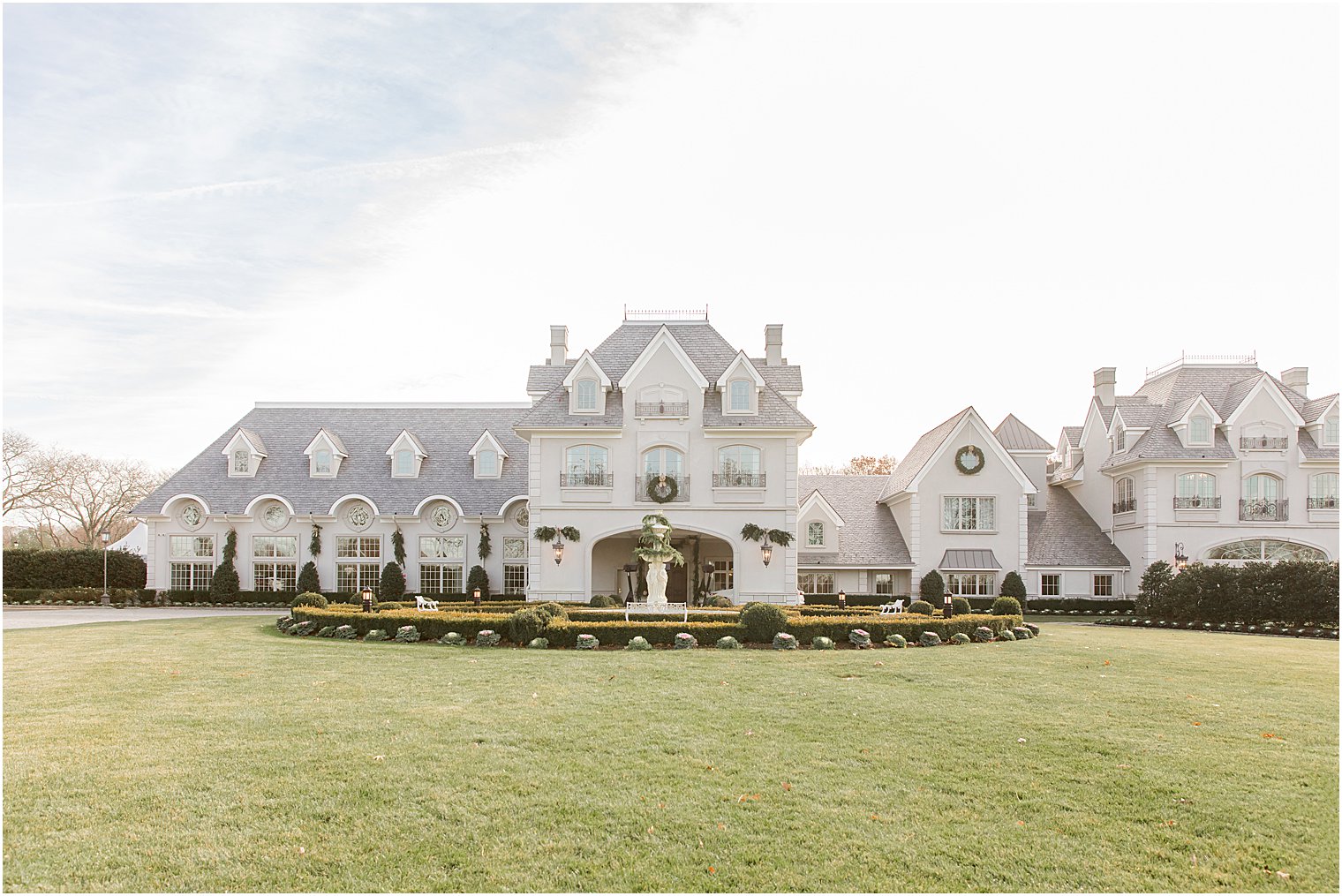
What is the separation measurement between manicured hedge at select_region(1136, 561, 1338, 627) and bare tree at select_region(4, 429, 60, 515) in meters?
57.7

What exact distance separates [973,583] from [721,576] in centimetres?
1083

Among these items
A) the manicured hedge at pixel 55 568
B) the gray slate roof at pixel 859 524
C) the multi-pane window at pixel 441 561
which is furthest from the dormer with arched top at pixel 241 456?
the gray slate roof at pixel 859 524

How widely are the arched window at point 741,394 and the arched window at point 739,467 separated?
1419 millimetres

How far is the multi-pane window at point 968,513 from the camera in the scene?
124 ft

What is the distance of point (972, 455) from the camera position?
123ft

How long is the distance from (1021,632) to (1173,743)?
14.0 meters

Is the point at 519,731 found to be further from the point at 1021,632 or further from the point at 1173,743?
the point at 1021,632

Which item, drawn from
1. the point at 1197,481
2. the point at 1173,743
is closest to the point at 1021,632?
the point at 1173,743

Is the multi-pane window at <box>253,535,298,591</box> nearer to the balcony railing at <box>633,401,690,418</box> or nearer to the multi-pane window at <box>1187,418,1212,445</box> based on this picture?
the balcony railing at <box>633,401,690,418</box>

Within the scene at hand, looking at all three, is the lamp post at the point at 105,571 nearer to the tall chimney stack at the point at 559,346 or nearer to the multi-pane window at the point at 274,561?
the multi-pane window at the point at 274,561

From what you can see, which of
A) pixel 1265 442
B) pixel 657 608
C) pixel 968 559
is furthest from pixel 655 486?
pixel 1265 442

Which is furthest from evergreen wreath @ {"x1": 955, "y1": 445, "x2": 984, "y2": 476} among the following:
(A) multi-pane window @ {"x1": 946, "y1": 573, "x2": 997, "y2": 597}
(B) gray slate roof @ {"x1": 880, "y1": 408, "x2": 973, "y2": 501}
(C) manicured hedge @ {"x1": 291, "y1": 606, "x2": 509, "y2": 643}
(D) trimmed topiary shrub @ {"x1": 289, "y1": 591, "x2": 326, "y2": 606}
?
(D) trimmed topiary shrub @ {"x1": 289, "y1": 591, "x2": 326, "y2": 606}

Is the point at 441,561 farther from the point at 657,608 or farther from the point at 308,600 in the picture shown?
the point at 657,608

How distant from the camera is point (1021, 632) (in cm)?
2320
